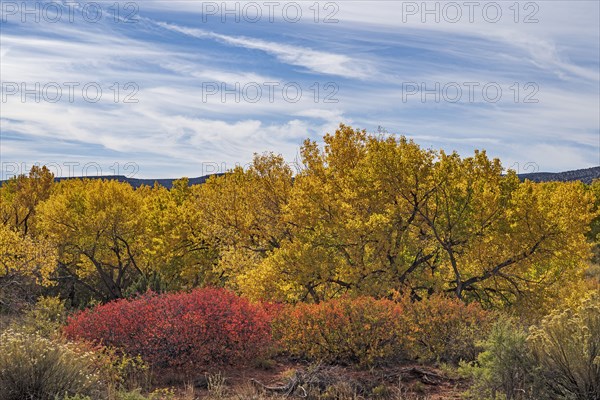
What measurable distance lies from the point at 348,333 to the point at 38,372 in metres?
5.39

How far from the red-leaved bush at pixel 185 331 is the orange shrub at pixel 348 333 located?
832 mm

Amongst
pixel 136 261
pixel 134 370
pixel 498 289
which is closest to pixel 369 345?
pixel 134 370

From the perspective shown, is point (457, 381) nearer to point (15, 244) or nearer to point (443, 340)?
point (443, 340)

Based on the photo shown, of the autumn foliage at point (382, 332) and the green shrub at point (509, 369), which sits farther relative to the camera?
the autumn foliage at point (382, 332)

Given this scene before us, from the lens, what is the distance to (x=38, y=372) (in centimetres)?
783

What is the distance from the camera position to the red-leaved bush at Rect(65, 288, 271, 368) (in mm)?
10641

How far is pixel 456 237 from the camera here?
16.0 meters

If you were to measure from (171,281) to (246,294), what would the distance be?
48.2 feet

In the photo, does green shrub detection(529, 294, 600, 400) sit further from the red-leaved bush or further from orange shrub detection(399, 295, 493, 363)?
the red-leaved bush

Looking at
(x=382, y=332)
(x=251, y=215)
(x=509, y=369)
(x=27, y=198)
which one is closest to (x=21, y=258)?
(x=251, y=215)

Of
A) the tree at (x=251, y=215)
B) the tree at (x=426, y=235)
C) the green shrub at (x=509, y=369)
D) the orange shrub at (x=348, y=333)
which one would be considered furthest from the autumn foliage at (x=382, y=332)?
the tree at (x=251, y=215)

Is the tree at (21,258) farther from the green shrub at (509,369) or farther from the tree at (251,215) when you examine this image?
the green shrub at (509,369)

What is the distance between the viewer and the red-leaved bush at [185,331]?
10.6m

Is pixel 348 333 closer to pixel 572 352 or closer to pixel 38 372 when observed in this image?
pixel 572 352
